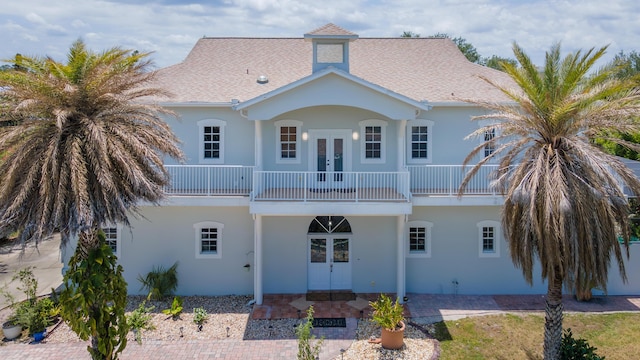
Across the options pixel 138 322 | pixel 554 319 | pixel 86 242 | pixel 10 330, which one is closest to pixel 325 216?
pixel 138 322

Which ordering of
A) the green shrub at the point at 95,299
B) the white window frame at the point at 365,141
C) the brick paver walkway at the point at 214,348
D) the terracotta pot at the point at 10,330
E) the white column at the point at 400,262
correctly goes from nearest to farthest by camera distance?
the green shrub at the point at 95,299 < the brick paver walkway at the point at 214,348 < the terracotta pot at the point at 10,330 < the white column at the point at 400,262 < the white window frame at the point at 365,141

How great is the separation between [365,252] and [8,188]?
11935mm

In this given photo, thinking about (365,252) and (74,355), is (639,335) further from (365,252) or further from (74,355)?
(74,355)

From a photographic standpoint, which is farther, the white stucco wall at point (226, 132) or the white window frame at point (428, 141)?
the white window frame at point (428, 141)

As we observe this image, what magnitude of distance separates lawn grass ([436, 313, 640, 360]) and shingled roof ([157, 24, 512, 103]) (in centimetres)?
825

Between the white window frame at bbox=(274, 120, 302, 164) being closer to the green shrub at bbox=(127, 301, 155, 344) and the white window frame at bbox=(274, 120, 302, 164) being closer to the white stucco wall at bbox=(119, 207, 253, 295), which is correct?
the white stucco wall at bbox=(119, 207, 253, 295)

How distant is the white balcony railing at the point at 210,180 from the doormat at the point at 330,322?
5.27m

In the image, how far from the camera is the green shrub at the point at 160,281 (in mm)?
16236

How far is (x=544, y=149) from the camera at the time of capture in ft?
35.4

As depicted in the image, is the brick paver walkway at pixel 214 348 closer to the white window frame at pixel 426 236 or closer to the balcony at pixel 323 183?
the white window frame at pixel 426 236

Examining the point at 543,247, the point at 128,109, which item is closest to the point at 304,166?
the point at 128,109

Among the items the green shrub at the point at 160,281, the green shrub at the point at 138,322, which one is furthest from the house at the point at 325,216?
the green shrub at the point at 138,322

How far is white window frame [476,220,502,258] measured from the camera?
17062 mm

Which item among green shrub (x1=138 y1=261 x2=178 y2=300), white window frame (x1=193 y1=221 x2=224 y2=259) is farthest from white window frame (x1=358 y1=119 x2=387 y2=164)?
green shrub (x1=138 y1=261 x2=178 y2=300)
